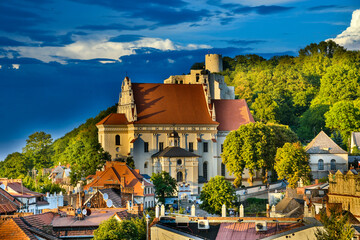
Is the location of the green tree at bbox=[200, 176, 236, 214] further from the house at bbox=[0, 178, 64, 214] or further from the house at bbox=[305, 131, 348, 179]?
the house at bbox=[305, 131, 348, 179]

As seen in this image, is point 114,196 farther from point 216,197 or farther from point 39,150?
point 39,150

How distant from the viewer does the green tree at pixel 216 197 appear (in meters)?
77.4

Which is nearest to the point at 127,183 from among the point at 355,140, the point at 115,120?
the point at 115,120

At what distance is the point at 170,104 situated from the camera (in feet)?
352

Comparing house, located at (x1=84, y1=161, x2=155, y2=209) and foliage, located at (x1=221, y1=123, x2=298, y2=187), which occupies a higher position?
foliage, located at (x1=221, y1=123, x2=298, y2=187)

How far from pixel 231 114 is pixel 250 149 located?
52.6 ft

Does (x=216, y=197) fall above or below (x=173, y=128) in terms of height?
below

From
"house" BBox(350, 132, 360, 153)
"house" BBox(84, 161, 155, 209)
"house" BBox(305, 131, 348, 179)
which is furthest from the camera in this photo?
"house" BBox(350, 132, 360, 153)

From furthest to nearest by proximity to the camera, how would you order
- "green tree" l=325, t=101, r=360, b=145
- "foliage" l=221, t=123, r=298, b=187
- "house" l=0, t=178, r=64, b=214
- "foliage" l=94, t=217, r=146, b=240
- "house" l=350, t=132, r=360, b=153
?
"green tree" l=325, t=101, r=360, b=145, "house" l=350, t=132, r=360, b=153, "foliage" l=221, t=123, r=298, b=187, "house" l=0, t=178, r=64, b=214, "foliage" l=94, t=217, r=146, b=240

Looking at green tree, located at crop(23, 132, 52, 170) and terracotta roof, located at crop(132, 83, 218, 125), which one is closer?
terracotta roof, located at crop(132, 83, 218, 125)

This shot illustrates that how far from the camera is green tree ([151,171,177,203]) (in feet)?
279

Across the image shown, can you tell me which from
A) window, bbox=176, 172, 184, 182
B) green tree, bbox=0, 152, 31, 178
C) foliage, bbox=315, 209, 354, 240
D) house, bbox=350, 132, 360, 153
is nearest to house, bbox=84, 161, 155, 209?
window, bbox=176, 172, 184, 182

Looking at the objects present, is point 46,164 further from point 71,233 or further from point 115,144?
point 71,233

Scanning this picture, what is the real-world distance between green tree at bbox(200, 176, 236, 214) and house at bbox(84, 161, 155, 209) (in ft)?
16.8
